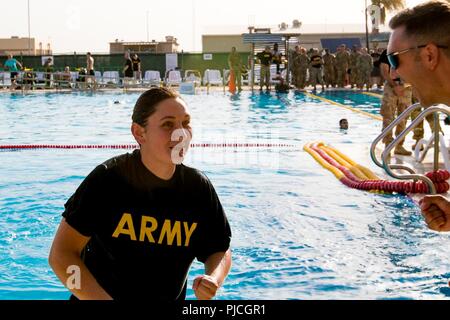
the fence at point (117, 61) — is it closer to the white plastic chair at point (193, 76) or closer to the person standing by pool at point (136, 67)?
the white plastic chair at point (193, 76)

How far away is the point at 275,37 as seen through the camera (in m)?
30.0

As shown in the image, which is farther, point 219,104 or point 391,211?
point 219,104

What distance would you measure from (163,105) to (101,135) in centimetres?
1165

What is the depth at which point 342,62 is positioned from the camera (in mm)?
28938

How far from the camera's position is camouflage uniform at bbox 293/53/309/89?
94.6ft

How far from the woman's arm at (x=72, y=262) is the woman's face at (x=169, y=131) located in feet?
1.42

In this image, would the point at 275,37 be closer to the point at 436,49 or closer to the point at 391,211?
the point at 391,211

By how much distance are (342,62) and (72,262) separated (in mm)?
27308

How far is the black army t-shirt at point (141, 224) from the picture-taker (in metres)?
2.61

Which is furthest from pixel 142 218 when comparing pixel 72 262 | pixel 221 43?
pixel 221 43

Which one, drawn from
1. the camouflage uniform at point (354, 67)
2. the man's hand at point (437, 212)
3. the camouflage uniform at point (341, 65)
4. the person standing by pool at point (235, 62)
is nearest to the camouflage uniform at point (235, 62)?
the person standing by pool at point (235, 62)

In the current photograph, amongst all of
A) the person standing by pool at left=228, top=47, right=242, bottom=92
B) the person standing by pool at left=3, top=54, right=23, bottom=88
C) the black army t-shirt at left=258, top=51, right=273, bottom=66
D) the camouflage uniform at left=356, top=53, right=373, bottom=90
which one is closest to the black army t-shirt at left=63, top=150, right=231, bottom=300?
the black army t-shirt at left=258, top=51, right=273, bottom=66

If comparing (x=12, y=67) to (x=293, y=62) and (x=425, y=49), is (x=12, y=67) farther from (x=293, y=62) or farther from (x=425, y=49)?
(x=425, y=49)
